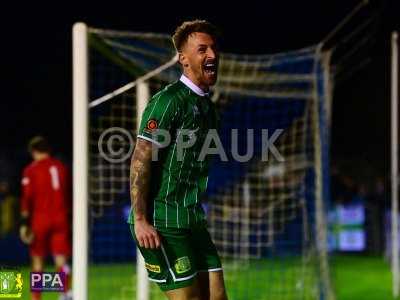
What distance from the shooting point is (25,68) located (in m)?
24.2

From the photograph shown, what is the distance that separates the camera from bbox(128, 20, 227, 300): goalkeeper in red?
4.11 metres

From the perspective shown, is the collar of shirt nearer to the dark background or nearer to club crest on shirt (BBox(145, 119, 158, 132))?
club crest on shirt (BBox(145, 119, 158, 132))

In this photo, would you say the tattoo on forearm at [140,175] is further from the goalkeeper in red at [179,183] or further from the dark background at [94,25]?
the dark background at [94,25]

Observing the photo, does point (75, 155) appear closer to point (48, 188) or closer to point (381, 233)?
point (48, 188)

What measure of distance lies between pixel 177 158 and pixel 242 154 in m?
6.45

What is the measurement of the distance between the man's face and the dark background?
18170 millimetres

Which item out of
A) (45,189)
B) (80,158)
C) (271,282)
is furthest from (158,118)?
(271,282)

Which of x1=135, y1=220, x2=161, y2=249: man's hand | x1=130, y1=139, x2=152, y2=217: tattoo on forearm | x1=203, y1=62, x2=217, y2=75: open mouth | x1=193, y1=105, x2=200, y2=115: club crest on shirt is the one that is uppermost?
x1=203, y1=62, x2=217, y2=75: open mouth

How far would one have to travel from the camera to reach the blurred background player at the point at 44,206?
9516mm

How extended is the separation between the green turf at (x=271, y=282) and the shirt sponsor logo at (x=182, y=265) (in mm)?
4888

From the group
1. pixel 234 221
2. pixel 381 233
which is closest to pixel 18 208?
pixel 234 221

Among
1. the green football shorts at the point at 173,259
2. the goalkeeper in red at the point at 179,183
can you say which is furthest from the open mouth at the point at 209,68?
the green football shorts at the point at 173,259

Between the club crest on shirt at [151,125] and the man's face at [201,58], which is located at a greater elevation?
the man's face at [201,58]

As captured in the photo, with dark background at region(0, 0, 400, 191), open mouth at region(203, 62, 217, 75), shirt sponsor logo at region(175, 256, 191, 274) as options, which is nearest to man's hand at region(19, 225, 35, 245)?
shirt sponsor logo at region(175, 256, 191, 274)
